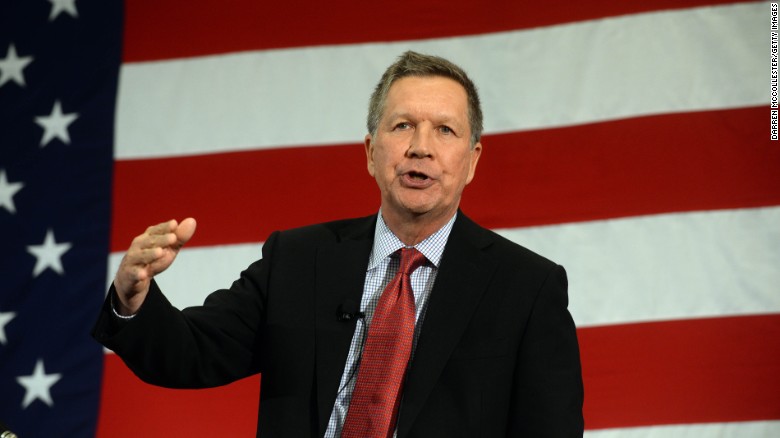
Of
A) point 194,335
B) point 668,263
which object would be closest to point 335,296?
point 194,335

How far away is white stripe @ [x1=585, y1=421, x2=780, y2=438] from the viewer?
103 inches

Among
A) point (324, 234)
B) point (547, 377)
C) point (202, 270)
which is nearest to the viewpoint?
point (547, 377)

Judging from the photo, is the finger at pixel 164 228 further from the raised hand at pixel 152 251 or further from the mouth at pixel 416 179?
the mouth at pixel 416 179

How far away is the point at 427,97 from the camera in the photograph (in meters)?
1.75

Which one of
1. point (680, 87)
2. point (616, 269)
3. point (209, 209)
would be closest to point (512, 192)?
point (616, 269)

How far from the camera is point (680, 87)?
2.70 m

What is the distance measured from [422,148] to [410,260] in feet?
0.67

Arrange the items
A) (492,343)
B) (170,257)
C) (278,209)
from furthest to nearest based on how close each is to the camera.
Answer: (278,209), (492,343), (170,257)

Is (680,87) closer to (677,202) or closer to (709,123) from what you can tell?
(709,123)

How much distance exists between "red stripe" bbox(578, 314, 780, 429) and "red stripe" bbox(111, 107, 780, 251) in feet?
1.14

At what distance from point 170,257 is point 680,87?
1.84 metres

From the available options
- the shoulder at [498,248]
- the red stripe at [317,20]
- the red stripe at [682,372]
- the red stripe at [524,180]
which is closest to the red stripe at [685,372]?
the red stripe at [682,372]

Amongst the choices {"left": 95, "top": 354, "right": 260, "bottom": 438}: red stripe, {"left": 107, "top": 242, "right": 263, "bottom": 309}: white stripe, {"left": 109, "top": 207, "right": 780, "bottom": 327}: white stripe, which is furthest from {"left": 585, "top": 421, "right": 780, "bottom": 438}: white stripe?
{"left": 107, "top": 242, "right": 263, "bottom": 309}: white stripe

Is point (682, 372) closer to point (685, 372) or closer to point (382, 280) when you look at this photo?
point (685, 372)
